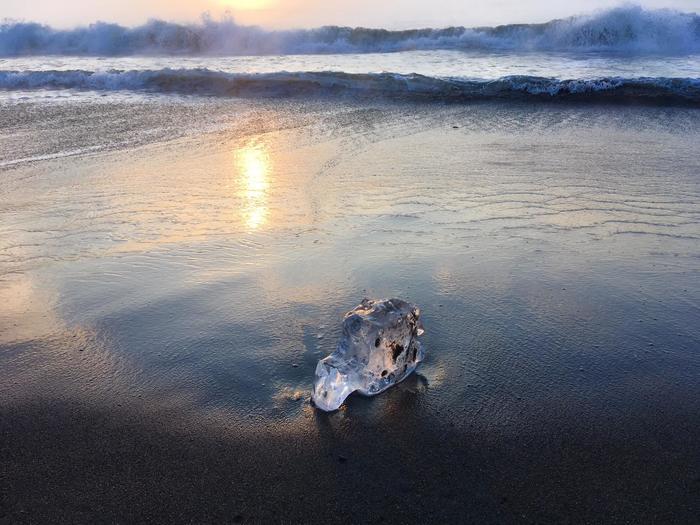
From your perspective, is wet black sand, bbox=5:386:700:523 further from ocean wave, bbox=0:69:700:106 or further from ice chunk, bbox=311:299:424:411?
ocean wave, bbox=0:69:700:106

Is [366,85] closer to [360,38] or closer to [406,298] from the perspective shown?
[406,298]

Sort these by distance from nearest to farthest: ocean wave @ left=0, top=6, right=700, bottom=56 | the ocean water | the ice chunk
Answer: the ice chunk
the ocean water
ocean wave @ left=0, top=6, right=700, bottom=56

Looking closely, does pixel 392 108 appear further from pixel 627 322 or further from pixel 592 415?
pixel 592 415

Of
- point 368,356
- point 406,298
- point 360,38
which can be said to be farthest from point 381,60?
point 368,356

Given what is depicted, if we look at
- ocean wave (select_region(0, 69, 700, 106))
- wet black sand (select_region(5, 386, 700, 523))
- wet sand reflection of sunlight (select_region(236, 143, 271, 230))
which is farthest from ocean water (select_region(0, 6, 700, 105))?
wet black sand (select_region(5, 386, 700, 523))

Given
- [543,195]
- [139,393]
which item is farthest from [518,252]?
[139,393]
